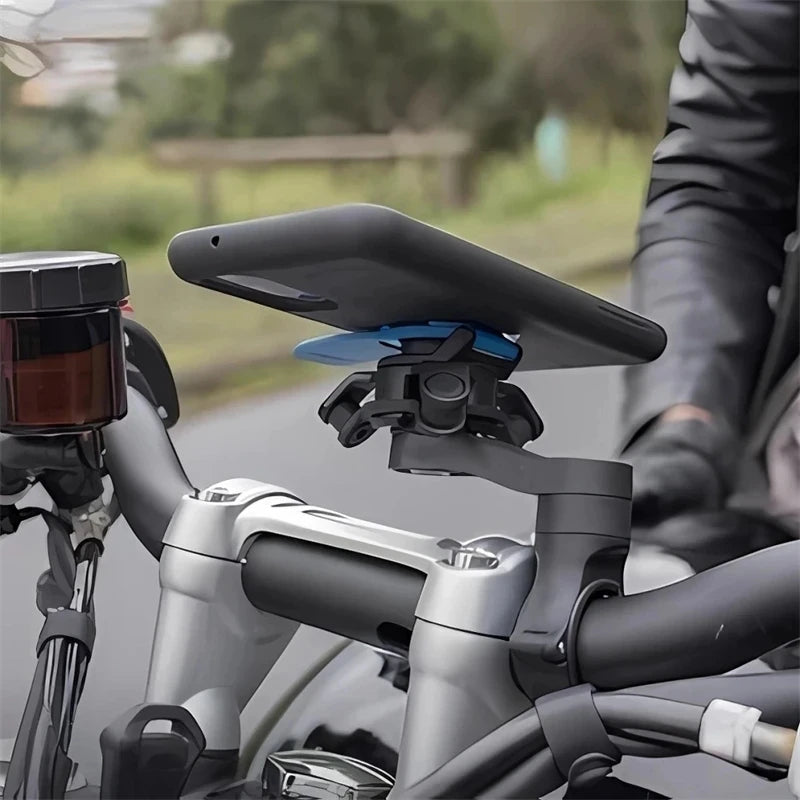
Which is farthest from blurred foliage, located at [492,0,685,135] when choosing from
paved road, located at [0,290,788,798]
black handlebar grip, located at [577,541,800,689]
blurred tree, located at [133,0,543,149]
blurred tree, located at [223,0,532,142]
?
black handlebar grip, located at [577,541,800,689]

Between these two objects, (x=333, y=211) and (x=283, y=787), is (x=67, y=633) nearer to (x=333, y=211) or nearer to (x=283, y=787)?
(x=283, y=787)

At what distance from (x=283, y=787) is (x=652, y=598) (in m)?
0.23

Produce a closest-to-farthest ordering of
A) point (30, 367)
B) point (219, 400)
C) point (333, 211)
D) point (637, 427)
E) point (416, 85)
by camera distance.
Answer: point (333, 211), point (30, 367), point (219, 400), point (637, 427), point (416, 85)

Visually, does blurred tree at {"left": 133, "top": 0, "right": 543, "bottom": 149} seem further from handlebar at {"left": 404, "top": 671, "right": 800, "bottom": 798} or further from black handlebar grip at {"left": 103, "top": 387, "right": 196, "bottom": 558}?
handlebar at {"left": 404, "top": 671, "right": 800, "bottom": 798}

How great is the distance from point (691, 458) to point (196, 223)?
43 cm

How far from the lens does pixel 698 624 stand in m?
0.43

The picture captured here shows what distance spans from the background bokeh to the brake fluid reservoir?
36 millimetres

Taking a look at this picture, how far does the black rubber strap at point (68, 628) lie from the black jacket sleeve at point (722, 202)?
42 cm

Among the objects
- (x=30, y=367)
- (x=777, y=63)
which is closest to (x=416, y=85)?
(x=777, y=63)

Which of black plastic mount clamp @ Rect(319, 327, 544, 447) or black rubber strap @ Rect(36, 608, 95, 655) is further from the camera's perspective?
black rubber strap @ Rect(36, 608, 95, 655)

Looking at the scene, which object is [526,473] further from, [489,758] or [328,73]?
[328,73]

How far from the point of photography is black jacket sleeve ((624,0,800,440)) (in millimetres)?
820

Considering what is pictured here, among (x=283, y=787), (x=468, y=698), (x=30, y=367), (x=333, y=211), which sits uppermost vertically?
(x=333, y=211)

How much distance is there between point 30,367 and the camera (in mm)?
518
